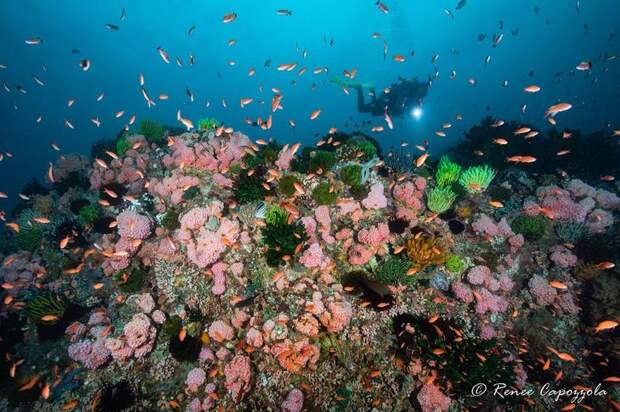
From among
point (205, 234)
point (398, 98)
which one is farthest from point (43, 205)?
point (398, 98)

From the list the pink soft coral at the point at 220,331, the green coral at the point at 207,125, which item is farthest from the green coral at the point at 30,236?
the pink soft coral at the point at 220,331

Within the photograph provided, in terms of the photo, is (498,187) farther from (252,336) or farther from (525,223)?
(252,336)

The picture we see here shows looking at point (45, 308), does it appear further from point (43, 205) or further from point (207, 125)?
point (207, 125)

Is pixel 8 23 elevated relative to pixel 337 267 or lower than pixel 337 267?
lower

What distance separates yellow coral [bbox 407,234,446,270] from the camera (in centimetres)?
790

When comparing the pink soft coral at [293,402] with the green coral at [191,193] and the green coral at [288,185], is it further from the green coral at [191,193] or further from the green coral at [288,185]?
the green coral at [191,193]

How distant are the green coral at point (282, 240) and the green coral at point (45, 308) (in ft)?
20.2

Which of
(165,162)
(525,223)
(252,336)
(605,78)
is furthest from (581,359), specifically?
(605,78)

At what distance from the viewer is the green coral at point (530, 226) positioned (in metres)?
9.39

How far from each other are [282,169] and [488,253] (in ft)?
23.7

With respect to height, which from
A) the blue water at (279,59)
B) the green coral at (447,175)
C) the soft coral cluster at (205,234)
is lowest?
the blue water at (279,59)

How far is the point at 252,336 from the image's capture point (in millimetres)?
6934
